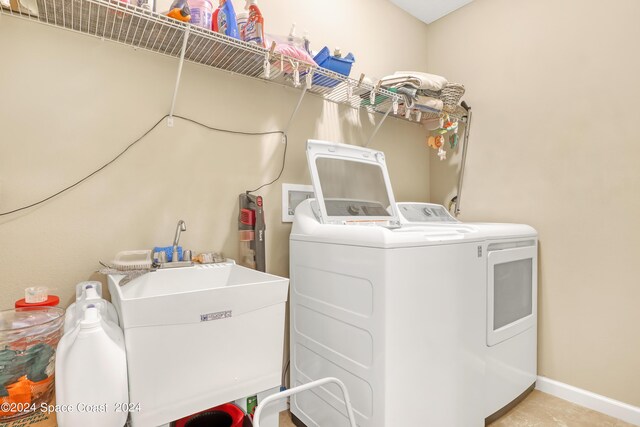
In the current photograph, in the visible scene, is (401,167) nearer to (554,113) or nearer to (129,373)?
(554,113)

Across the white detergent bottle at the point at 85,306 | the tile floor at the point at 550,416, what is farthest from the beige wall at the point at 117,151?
the tile floor at the point at 550,416

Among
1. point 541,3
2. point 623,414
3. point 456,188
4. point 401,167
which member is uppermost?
point 541,3

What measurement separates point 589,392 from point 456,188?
4.82ft

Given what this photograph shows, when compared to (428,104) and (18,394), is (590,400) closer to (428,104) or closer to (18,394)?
(428,104)

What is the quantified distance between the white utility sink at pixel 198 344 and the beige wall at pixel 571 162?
1.79 m

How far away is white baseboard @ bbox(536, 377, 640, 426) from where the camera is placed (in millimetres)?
1680

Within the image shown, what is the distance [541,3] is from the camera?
2059 mm

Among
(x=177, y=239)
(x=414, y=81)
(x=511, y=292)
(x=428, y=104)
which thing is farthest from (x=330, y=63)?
(x=511, y=292)

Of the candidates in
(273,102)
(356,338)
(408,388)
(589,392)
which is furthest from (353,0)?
(589,392)

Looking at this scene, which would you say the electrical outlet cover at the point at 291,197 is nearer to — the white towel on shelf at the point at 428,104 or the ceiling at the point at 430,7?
the white towel on shelf at the point at 428,104

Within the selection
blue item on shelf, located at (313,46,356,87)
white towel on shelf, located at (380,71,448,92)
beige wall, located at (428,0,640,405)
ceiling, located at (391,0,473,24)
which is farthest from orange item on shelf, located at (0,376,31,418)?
ceiling, located at (391,0,473,24)

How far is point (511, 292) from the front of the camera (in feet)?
5.75

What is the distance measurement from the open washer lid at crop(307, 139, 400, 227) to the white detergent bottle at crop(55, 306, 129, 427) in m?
0.99

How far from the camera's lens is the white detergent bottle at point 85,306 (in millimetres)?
979
